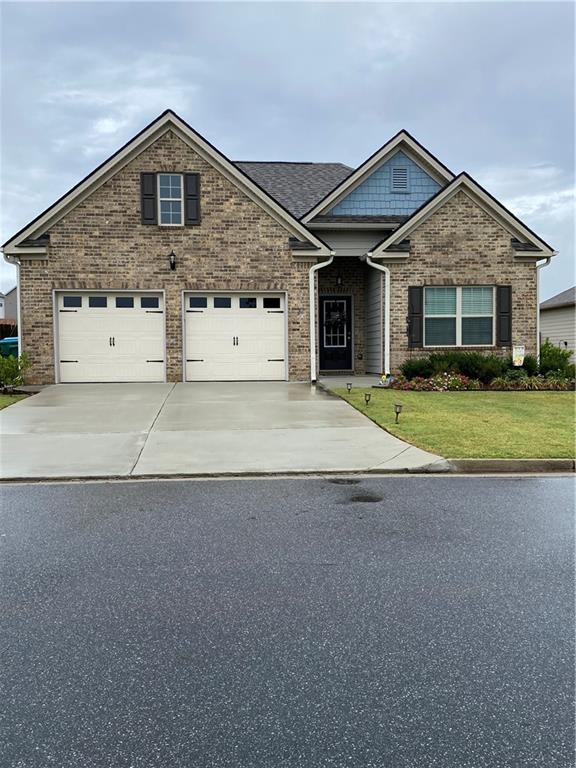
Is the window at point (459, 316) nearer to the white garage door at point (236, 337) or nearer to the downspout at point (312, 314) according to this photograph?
the downspout at point (312, 314)

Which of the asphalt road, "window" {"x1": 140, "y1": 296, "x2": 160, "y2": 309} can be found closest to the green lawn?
the asphalt road

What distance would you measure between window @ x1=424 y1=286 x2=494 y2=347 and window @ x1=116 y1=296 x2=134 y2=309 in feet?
27.4

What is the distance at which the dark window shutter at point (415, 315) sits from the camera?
711 inches

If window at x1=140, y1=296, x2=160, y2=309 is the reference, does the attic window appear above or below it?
above

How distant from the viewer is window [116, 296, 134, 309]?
17.2m

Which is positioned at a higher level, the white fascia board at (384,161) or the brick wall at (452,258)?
the white fascia board at (384,161)

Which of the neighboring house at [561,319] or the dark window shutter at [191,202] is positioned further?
the neighboring house at [561,319]

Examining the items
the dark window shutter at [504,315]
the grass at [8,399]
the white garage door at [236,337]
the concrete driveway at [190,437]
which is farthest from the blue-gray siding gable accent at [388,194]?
the grass at [8,399]

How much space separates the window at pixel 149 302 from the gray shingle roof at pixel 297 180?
5.49 meters

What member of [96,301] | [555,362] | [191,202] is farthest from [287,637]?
[555,362]

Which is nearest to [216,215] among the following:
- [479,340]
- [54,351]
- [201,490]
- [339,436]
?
[54,351]

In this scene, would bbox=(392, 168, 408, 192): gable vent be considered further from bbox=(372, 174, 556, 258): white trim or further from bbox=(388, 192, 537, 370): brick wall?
bbox=(388, 192, 537, 370): brick wall

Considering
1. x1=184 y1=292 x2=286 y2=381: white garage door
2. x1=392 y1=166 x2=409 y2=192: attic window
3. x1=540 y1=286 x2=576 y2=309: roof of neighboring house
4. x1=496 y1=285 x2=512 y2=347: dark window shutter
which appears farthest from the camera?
x1=540 y1=286 x2=576 y2=309: roof of neighboring house

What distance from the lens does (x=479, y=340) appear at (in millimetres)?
18328
